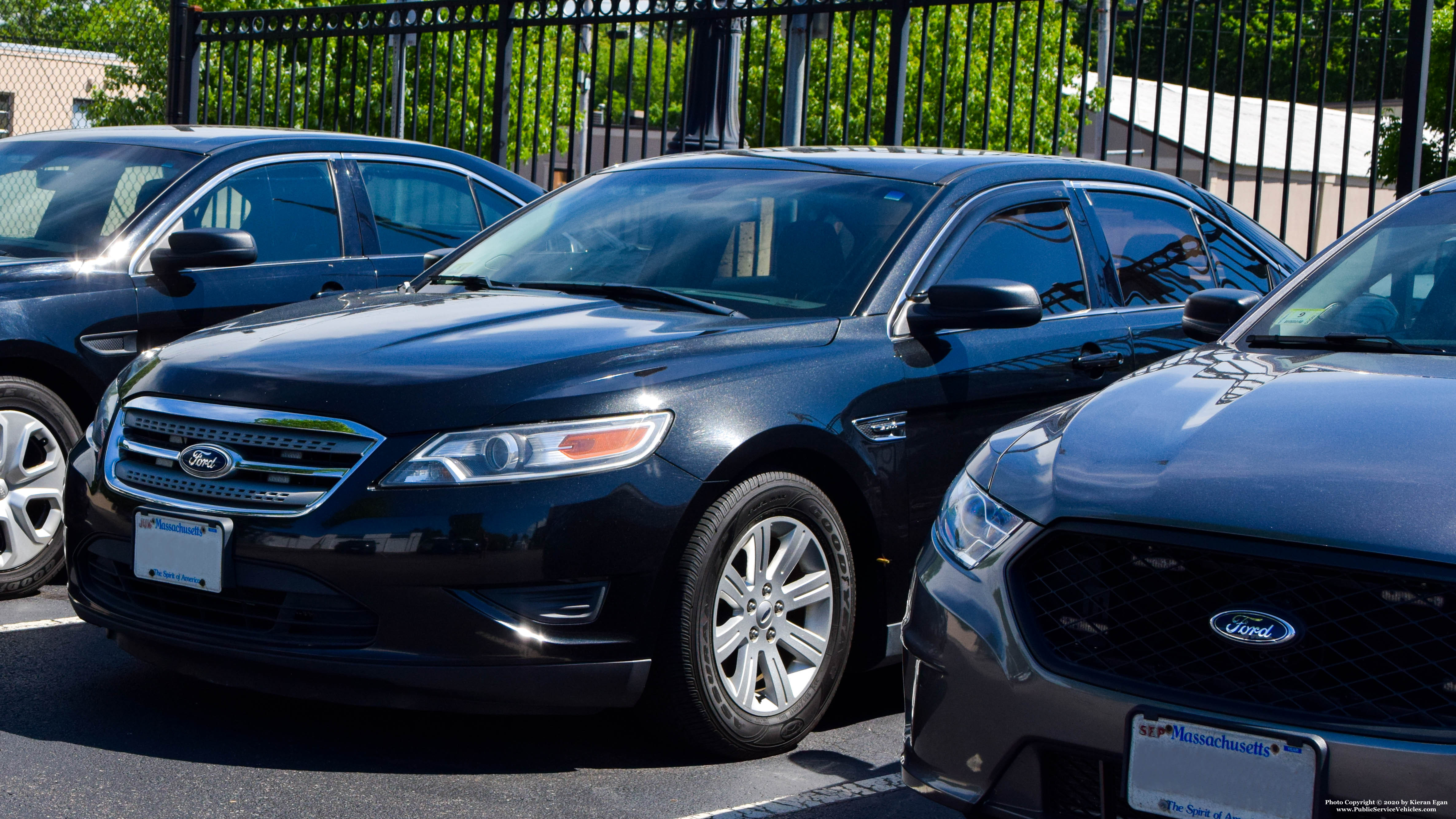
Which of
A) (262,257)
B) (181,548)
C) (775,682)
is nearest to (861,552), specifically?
(775,682)

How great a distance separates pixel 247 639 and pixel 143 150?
10.8 feet

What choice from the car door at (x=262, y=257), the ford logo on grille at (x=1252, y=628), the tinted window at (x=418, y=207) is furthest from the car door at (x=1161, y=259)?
the car door at (x=262, y=257)

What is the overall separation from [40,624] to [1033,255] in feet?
11.3

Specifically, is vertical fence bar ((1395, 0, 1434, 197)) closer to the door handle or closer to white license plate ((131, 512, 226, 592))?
the door handle

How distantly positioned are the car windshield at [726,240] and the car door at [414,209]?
55.8 inches

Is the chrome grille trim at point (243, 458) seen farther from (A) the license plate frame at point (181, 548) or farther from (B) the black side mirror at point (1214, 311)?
(B) the black side mirror at point (1214, 311)

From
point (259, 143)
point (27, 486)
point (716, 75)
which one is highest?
point (716, 75)

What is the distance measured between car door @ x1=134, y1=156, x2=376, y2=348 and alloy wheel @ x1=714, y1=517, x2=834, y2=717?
2.77 meters

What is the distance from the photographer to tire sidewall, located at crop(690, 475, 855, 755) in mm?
3904

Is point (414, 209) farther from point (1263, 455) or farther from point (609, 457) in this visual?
point (1263, 455)

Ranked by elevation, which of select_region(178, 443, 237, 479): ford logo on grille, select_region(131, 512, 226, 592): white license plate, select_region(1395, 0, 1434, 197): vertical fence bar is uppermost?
select_region(1395, 0, 1434, 197): vertical fence bar

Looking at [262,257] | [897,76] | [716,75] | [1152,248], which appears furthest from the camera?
[716,75]

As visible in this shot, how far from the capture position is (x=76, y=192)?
20.6 feet

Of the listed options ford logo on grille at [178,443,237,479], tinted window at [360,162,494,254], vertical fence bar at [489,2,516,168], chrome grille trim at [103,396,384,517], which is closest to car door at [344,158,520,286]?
tinted window at [360,162,494,254]
